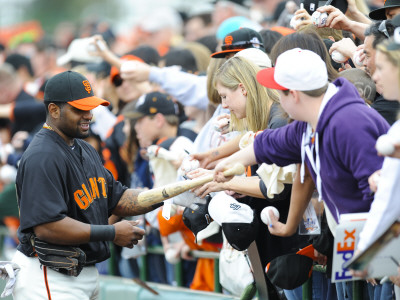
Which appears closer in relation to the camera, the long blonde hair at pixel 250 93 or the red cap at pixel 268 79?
the red cap at pixel 268 79

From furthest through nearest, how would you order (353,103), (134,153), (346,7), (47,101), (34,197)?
(134,153) → (346,7) → (47,101) → (34,197) → (353,103)

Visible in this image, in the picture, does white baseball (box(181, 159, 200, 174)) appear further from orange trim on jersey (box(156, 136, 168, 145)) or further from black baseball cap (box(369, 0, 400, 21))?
orange trim on jersey (box(156, 136, 168, 145))

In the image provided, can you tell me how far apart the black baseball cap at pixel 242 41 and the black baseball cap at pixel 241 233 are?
1.74 m

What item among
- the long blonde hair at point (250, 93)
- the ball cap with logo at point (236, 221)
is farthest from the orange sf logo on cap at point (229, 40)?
the ball cap with logo at point (236, 221)

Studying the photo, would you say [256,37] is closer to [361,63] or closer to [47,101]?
[361,63]

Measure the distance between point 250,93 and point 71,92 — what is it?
1.27 m

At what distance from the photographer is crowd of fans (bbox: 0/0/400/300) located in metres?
4.18

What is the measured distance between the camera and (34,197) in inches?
199

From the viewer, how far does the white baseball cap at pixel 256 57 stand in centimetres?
601

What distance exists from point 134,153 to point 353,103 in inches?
161

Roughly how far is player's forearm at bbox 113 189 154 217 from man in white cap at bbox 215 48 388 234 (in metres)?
1.22

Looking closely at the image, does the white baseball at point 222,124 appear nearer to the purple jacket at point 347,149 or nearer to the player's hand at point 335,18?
the player's hand at point 335,18

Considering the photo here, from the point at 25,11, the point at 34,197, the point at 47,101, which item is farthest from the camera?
the point at 25,11

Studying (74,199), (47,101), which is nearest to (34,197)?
(74,199)
